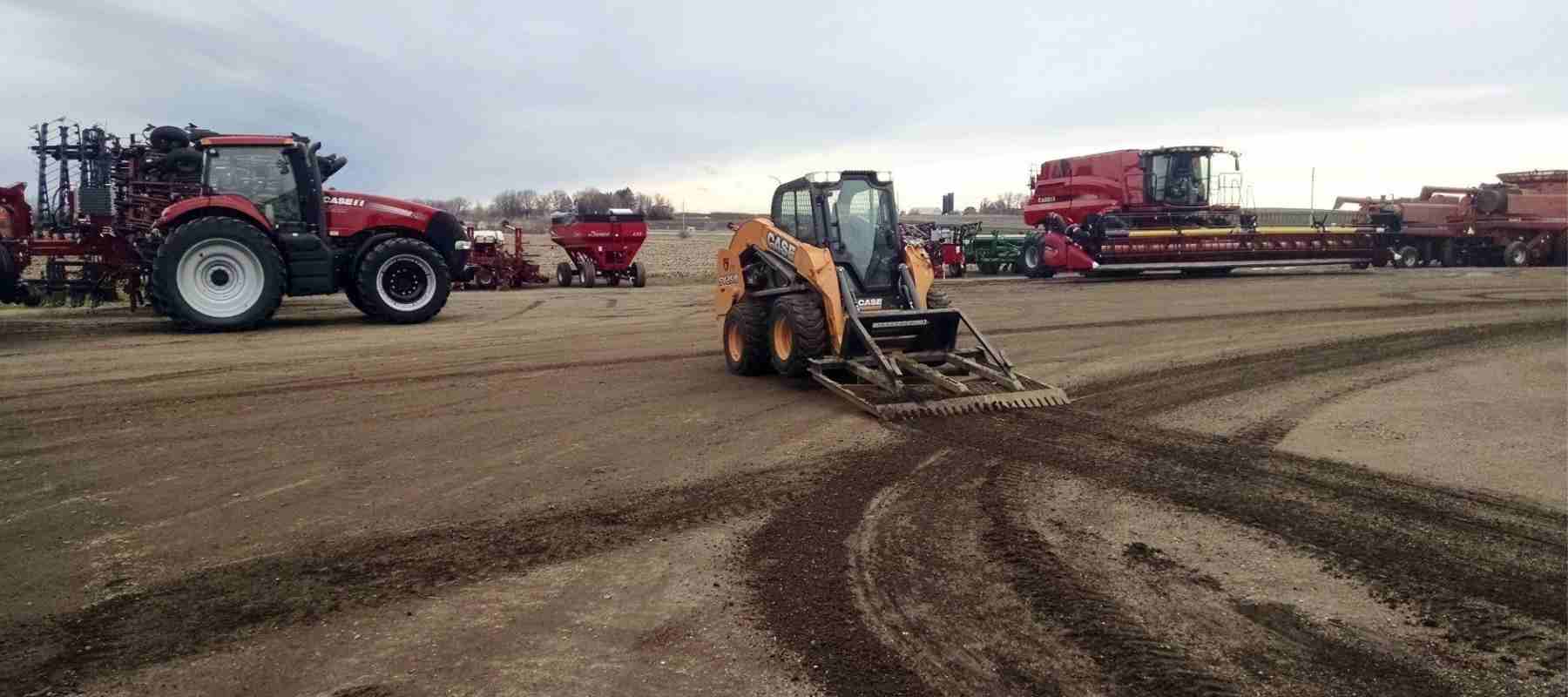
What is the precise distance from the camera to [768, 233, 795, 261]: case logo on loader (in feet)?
31.9

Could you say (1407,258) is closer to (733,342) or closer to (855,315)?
(733,342)

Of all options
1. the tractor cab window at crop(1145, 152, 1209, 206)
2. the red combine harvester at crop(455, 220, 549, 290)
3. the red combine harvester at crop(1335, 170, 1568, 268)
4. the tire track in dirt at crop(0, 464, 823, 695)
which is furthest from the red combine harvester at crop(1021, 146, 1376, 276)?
the tire track in dirt at crop(0, 464, 823, 695)

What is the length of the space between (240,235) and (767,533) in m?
11.1

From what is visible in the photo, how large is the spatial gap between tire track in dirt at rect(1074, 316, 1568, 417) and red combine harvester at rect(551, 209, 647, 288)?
1616 cm

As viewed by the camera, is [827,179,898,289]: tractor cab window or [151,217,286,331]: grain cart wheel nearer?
[827,179,898,289]: tractor cab window

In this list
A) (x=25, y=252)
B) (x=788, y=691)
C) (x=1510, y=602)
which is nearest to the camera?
(x=788, y=691)

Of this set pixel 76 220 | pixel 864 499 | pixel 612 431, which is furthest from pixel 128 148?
pixel 864 499

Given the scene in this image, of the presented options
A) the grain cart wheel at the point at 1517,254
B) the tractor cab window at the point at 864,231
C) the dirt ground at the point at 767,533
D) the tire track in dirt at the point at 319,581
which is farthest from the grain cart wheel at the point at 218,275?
the grain cart wheel at the point at 1517,254

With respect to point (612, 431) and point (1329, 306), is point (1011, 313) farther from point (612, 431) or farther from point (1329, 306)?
point (612, 431)

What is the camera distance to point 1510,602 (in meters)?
4.20

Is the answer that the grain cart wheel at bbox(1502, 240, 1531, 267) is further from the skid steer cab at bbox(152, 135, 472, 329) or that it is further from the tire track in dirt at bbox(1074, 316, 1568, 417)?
the skid steer cab at bbox(152, 135, 472, 329)

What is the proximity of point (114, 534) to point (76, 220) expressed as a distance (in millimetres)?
13231

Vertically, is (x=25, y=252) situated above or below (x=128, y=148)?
below

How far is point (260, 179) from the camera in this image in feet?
46.2
